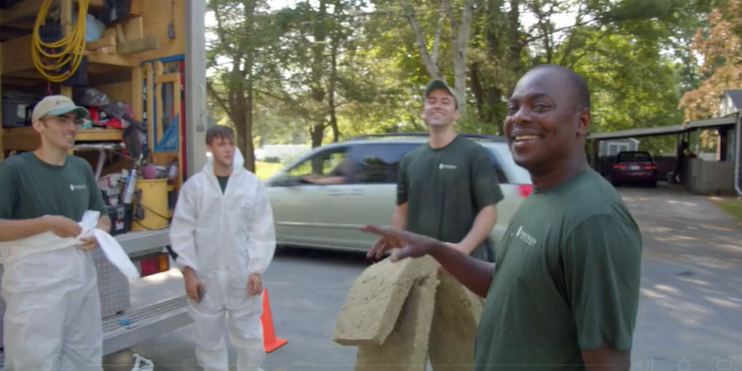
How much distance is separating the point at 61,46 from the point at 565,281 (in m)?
4.24

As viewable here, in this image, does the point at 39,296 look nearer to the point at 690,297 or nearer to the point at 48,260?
the point at 48,260

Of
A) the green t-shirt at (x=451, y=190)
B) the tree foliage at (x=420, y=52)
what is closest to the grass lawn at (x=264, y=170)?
the tree foliage at (x=420, y=52)

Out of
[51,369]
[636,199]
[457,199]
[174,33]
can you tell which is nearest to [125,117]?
[174,33]

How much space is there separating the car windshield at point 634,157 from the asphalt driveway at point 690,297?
1153 cm

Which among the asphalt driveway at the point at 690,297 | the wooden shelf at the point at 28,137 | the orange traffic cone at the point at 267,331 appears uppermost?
the wooden shelf at the point at 28,137

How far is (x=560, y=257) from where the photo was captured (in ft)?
4.74

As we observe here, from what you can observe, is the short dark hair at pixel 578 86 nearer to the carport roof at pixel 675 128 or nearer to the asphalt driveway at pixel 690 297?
the asphalt driveway at pixel 690 297

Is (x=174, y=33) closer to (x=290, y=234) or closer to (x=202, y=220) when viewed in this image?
(x=202, y=220)

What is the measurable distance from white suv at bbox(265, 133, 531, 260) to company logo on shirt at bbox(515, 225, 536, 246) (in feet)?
19.4

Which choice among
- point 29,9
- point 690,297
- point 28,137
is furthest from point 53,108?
point 690,297

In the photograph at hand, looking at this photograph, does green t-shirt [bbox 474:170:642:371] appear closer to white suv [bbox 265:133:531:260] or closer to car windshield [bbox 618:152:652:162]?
white suv [bbox 265:133:531:260]

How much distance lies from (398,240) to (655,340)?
434 cm

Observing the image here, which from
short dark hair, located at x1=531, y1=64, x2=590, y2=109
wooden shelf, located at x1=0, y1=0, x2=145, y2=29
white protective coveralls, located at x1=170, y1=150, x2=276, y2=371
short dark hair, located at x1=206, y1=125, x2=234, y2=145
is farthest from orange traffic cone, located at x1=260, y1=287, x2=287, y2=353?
short dark hair, located at x1=531, y1=64, x2=590, y2=109

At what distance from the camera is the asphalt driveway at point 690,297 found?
16.9 ft
